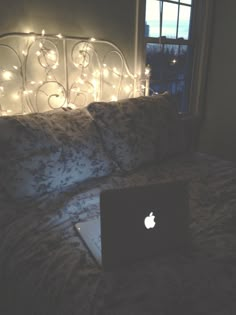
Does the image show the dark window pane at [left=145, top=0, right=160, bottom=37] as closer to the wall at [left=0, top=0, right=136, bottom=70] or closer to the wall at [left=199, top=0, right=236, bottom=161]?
the wall at [left=0, top=0, right=136, bottom=70]

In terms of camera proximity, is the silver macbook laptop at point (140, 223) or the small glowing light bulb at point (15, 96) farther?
the small glowing light bulb at point (15, 96)

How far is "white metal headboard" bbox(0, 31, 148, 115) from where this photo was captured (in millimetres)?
1624

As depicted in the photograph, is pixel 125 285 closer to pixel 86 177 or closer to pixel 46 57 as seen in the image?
pixel 86 177

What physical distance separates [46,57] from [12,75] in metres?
0.25

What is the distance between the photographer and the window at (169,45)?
244 centimetres

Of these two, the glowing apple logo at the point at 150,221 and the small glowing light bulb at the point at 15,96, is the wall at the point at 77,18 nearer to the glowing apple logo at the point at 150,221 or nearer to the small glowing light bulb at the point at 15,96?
the small glowing light bulb at the point at 15,96

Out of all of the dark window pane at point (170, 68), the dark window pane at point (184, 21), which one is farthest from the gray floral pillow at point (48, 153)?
the dark window pane at point (184, 21)

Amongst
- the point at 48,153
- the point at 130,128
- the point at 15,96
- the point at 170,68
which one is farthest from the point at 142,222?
the point at 170,68

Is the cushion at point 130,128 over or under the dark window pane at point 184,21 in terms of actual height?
under

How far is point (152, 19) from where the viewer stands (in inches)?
95.0

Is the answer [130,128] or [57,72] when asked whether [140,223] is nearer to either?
[130,128]

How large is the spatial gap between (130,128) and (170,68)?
1347 millimetres

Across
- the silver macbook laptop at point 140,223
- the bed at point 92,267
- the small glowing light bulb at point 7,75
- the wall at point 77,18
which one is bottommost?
the bed at point 92,267

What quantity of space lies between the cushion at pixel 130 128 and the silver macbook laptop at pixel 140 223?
694mm
